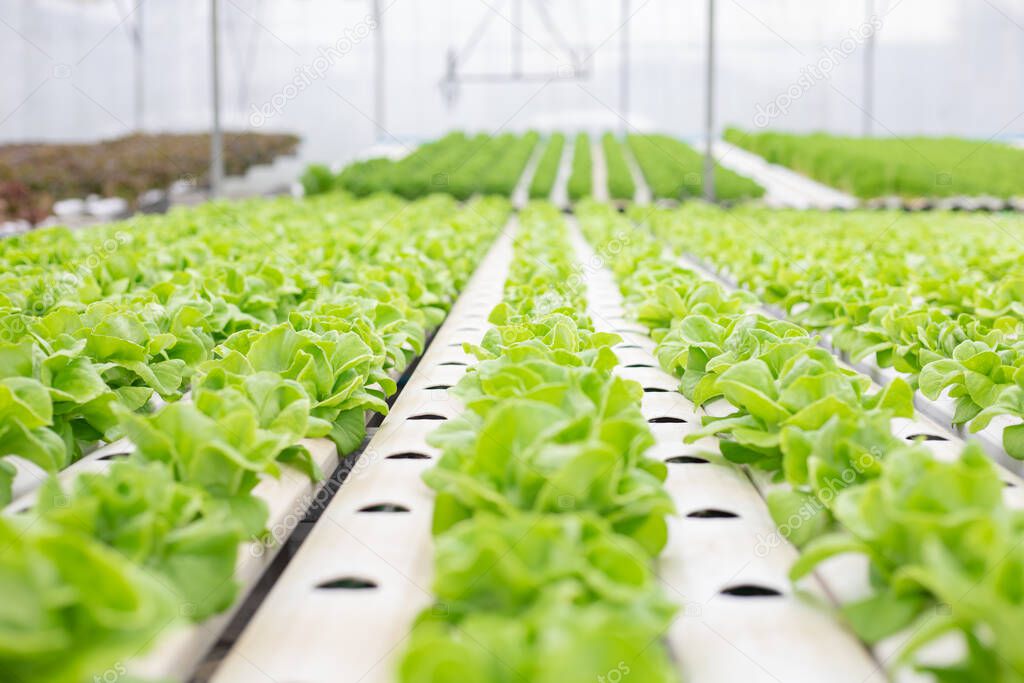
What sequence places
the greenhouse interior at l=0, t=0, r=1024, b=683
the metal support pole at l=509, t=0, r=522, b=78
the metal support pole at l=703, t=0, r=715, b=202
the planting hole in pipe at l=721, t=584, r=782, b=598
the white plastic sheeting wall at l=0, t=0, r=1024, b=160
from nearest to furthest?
the greenhouse interior at l=0, t=0, r=1024, b=683 → the planting hole in pipe at l=721, t=584, r=782, b=598 → the metal support pole at l=703, t=0, r=715, b=202 → the white plastic sheeting wall at l=0, t=0, r=1024, b=160 → the metal support pole at l=509, t=0, r=522, b=78

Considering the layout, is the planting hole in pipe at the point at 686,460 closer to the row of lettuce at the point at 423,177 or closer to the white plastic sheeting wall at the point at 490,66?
the row of lettuce at the point at 423,177

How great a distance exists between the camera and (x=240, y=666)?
1313 mm

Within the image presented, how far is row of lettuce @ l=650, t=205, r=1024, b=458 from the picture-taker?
2.33m

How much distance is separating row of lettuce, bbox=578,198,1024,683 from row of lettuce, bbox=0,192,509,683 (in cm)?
90

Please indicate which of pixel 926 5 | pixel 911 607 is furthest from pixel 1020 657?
pixel 926 5

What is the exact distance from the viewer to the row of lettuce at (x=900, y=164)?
36.2 feet

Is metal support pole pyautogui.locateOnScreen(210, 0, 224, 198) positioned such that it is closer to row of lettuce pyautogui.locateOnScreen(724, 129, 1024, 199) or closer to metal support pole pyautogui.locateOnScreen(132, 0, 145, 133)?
metal support pole pyautogui.locateOnScreen(132, 0, 145, 133)

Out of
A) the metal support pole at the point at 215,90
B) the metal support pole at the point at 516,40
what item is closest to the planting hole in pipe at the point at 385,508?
the metal support pole at the point at 215,90

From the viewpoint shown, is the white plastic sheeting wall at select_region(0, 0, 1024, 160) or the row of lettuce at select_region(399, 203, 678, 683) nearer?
the row of lettuce at select_region(399, 203, 678, 683)

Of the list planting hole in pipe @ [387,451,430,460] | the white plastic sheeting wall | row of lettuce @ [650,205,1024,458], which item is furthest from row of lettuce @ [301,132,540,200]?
planting hole in pipe @ [387,451,430,460]

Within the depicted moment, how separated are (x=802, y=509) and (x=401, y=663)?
910 mm

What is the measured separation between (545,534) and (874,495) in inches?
19.8

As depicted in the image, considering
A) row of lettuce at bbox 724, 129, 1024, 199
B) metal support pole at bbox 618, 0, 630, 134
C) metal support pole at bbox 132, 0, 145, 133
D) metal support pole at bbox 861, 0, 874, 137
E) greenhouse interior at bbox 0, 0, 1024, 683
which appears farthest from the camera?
metal support pole at bbox 861, 0, 874, 137

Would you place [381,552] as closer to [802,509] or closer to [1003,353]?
[802,509]
